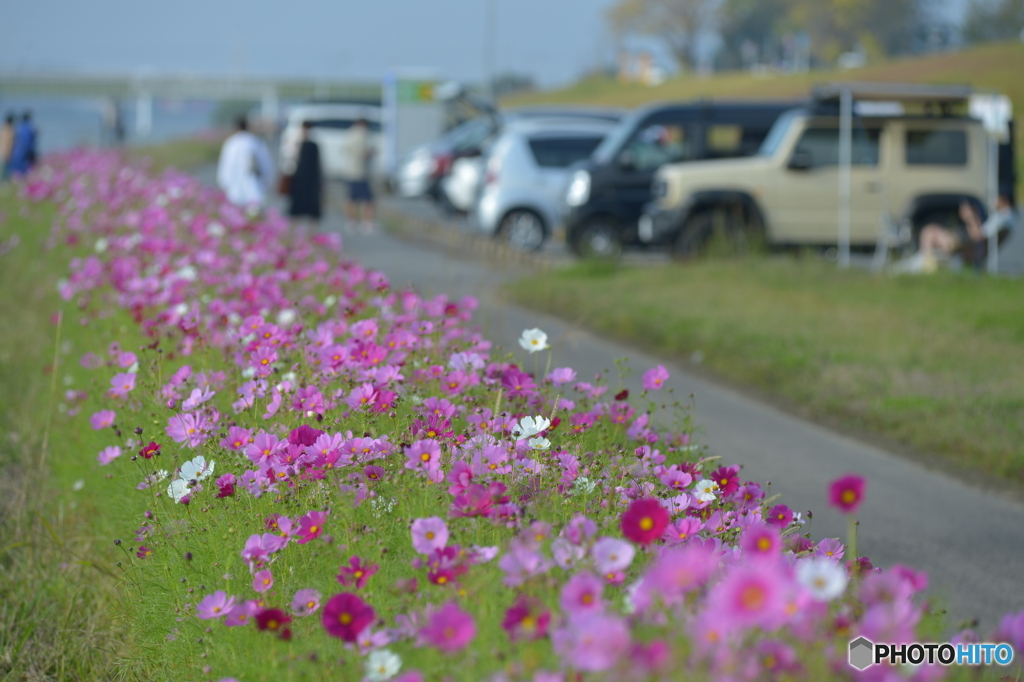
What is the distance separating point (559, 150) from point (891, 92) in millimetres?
5450

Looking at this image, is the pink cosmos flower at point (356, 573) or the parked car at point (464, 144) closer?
the pink cosmos flower at point (356, 573)

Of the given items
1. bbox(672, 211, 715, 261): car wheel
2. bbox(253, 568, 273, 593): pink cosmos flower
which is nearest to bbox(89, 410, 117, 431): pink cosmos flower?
bbox(253, 568, 273, 593): pink cosmos flower

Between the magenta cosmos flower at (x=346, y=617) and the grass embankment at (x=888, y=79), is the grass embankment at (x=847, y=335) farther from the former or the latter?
the grass embankment at (x=888, y=79)

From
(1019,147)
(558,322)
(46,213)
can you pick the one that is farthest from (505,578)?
(1019,147)

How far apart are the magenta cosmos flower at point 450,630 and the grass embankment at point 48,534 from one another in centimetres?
221

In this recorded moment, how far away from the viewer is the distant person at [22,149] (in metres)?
23.6

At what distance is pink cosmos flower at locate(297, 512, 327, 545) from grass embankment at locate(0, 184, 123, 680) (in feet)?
4.34

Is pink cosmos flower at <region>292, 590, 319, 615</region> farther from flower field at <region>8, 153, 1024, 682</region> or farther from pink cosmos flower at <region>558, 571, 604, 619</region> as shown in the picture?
pink cosmos flower at <region>558, 571, 604, 619</region>

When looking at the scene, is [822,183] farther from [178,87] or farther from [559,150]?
[178,87]

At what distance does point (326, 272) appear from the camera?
695cm

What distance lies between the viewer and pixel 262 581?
2732 millimetres

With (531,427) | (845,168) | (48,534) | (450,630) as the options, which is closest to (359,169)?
(845,168)

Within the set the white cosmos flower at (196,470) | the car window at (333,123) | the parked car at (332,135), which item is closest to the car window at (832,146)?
the white cosmos flower at (196,470)

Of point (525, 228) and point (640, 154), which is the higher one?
point (640, 154)
